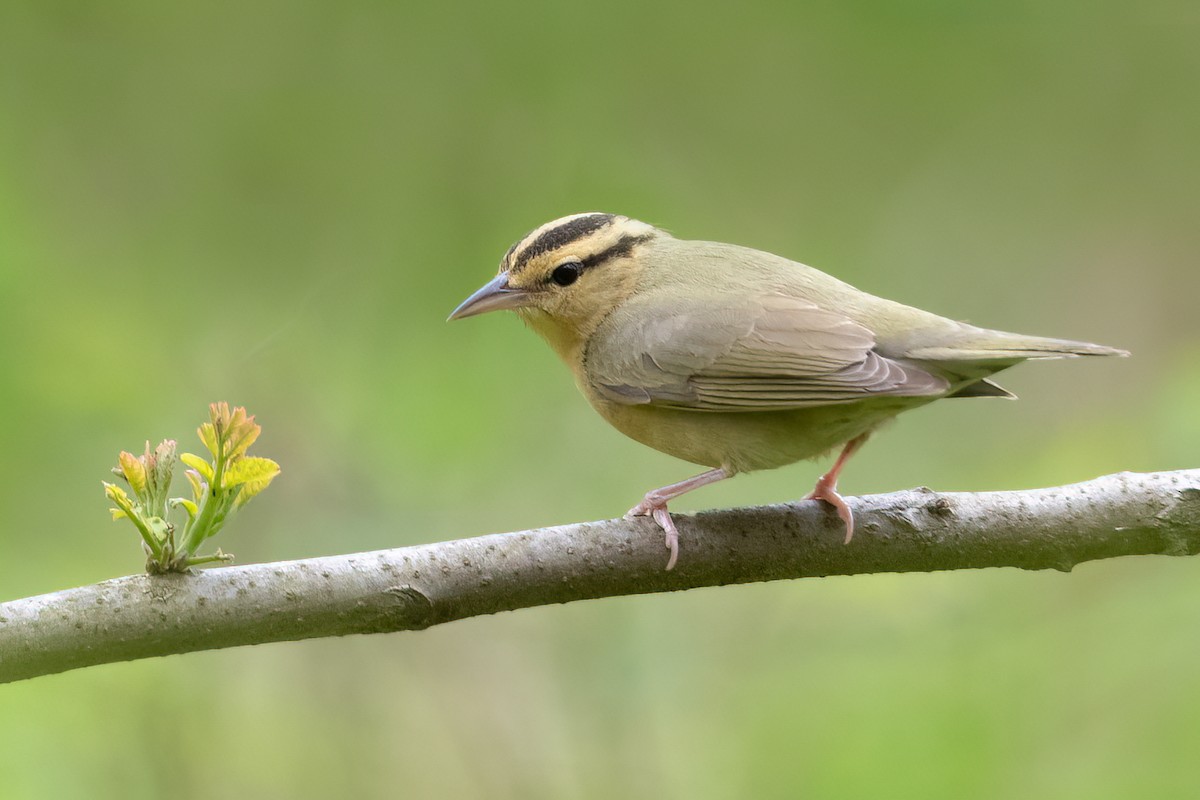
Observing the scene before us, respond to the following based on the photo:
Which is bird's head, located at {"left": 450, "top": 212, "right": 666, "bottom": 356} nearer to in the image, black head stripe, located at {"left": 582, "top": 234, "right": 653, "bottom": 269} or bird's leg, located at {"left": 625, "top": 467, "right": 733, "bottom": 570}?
black head stripe, located at {"left": 582, "top": 234, "right": 653, "bottom": 269}

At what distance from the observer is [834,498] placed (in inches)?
153

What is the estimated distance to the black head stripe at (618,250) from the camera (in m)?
5.15

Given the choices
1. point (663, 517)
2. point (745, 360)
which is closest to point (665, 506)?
point (663, 517)

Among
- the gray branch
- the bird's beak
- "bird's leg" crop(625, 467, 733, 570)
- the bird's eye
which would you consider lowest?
the gray branch

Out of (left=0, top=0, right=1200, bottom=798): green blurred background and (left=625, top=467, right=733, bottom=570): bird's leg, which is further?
(left=0, top=0, right=1200, bottom=798): green blurred background

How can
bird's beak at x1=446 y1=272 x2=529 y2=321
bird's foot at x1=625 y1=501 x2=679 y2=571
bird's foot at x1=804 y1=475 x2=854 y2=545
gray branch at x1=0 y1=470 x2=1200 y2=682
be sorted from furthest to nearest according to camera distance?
1. bird's beak at x1=446 y1=272 x2=529 y2=321
2. bird's foot at x1=804 y1=475 x2=854 y2=545
3. bird's foot at x1=625 y1=501 x2=679 y2=571
4. gray branch at x1=0 y1=470 x2=1200 y2=682

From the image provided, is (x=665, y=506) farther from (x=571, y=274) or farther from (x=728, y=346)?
(x=571, y=274)

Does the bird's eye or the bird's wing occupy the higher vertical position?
the bird's eye

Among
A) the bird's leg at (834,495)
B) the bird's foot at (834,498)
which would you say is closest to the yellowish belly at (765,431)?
the bird's leg at (834,495)

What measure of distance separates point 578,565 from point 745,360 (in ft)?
4.70

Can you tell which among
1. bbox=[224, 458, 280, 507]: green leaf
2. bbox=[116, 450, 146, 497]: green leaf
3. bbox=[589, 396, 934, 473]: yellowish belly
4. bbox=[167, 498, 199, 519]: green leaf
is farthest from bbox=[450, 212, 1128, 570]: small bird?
bbox=[116, 450, 146, 497]: green leaf

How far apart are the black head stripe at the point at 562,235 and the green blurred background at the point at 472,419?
A: 133mm

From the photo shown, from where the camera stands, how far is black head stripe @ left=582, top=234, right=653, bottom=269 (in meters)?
5.15

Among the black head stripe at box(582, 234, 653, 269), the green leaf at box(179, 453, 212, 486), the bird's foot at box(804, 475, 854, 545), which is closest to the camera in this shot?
the green leaf at box(179, 453, 212, 486)
